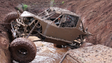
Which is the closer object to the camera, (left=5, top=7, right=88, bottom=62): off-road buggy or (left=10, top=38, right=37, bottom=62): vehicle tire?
(left=10, top=38, right=37, bottom=62): vehicle tire

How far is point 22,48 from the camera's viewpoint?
3.29m

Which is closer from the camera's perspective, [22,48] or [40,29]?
[22,48]

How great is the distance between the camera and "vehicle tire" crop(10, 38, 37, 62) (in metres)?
3.07

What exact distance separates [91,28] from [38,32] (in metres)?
5.44

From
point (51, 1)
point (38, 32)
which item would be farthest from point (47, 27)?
point (51, 1)

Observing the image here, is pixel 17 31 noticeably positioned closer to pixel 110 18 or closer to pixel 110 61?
pixel 110 61

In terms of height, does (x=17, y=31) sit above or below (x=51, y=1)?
below

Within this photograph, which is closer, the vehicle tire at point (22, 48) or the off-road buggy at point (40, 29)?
the vehicle tire at point (22, 48)

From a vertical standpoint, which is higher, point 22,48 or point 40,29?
point 40,29

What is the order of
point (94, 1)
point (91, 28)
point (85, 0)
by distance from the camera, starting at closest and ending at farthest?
point (91, 28) → point (94, 1) → point (85, 0)

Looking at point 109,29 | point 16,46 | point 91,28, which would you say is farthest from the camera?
point 91,28

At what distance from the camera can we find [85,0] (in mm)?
12242

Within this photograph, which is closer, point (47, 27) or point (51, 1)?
point (47, 27)

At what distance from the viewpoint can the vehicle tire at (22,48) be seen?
10.1ft
